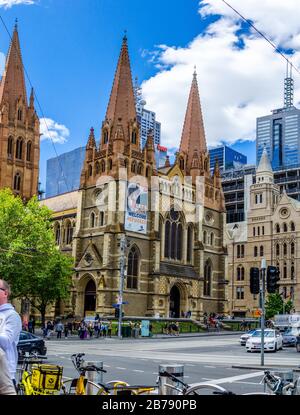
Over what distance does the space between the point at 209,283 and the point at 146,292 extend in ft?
37.5

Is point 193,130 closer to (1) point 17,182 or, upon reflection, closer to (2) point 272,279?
(1) point 17,182

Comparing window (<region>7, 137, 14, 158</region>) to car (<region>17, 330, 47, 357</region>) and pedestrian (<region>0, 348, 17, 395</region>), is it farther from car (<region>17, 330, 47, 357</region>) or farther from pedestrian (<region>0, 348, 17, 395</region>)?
pedestrian (<region>0, 348, 17, 395</region>)

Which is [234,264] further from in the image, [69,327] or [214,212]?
[69,327]

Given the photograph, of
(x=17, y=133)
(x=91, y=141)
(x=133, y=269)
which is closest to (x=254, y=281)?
(x=133, y=269)

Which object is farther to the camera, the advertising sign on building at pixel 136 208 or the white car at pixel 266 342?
the advertising sign on building at pixel 136 208

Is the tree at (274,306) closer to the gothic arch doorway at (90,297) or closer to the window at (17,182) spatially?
the gothic arch doorway at (90,297)

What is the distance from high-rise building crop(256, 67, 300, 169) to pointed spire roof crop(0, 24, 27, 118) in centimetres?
10100

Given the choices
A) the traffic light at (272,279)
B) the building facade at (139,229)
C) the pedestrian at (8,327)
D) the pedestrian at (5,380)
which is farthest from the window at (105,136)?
the pedestrian at (5,380)

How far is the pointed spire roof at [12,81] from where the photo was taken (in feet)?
240

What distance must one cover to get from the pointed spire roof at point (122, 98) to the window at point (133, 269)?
1278 centimetres

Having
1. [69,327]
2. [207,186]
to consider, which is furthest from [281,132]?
[69,327]

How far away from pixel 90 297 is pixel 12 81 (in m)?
30.7

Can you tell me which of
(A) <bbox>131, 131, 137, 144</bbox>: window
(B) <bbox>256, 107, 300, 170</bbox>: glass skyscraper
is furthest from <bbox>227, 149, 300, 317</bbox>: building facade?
(B) <bbox>256, 107, 300, 170</bbox>: glass skyscraper

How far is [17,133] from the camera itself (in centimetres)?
7494
